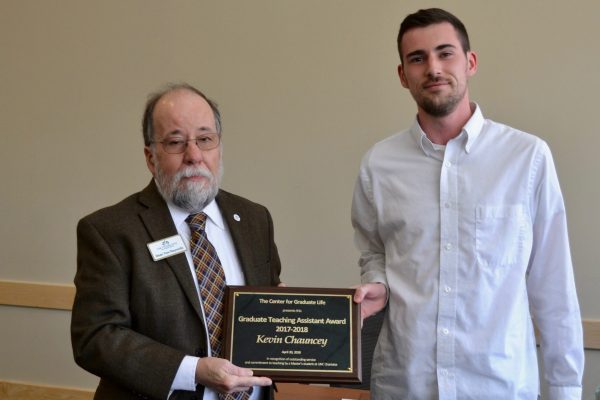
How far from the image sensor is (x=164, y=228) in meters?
2.26

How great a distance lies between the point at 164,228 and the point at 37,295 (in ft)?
8.89

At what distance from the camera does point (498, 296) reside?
2166 millimetres

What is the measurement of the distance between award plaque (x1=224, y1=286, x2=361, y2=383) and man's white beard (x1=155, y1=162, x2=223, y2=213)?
33cm

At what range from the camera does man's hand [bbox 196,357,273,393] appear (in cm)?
202

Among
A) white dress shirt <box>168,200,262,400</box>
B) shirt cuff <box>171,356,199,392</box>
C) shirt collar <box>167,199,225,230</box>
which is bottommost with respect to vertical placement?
shirt cuff <box>171,356,199,392</box>

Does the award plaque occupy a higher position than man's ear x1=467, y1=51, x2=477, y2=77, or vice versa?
man's ear x1=467, y1=51, x2=477, y2=77

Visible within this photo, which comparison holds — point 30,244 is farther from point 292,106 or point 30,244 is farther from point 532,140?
point 532,140

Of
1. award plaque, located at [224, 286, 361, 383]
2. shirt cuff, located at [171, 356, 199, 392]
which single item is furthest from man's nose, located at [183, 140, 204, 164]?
shirt cuff, located at [171, 356, 199, 392]

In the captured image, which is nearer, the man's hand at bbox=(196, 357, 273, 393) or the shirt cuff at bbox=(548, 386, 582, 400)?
the man's hand at bbox=(196, 357, 273, 393)

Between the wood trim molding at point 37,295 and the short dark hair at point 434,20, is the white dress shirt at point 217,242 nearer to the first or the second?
the short dark hair at point 434,20

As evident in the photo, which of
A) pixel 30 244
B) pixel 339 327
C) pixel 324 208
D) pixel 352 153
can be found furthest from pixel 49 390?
pixel 339 327

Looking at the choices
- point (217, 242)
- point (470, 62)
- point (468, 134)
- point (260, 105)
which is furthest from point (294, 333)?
point (260, 105)

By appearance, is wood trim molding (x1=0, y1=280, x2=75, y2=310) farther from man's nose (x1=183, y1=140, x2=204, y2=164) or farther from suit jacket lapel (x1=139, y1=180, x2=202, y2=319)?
man's nose (x1=183, y1=140, x2=204, y2=164)

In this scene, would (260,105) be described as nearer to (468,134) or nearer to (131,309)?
(468,134)
